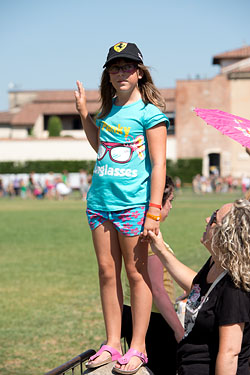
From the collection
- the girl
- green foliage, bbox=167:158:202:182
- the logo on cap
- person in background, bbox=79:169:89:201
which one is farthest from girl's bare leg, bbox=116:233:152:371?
green foliage, bbox=167:158:202:182

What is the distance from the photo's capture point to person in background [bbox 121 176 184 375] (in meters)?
3.81

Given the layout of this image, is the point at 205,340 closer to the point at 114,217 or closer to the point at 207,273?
the point at 207,273

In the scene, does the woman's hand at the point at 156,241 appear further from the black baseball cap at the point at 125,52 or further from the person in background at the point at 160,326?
the black baseball cap at the point at 125,52

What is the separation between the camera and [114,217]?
3508 mm

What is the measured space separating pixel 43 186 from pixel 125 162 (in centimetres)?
4683

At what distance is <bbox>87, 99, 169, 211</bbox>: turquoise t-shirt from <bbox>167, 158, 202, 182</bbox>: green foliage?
5770cm

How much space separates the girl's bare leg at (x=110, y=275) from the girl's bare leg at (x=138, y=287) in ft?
0.22

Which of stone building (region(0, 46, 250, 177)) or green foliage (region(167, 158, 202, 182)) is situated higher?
stone building (region(0, 46, 250, 177))

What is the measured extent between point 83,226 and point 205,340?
21.2 metres

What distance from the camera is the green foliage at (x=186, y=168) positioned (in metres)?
61.3

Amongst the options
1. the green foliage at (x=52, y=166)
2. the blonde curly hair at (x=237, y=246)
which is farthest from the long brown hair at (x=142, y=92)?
the green foliage at (x=52, y=166)

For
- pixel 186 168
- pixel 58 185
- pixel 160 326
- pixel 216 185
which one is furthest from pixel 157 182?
pixel 186 168

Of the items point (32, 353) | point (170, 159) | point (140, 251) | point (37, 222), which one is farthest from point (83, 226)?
point (170, 159)

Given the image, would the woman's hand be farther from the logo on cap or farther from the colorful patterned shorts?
the logo on cap
